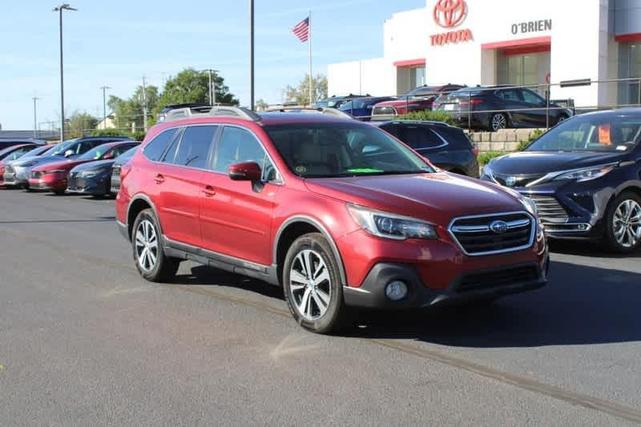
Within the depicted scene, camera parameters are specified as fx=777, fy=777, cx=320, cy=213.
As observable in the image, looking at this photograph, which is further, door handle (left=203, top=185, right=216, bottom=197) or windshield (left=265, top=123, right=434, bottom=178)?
door handle (left=203, top=185, right=216, bottom=197)

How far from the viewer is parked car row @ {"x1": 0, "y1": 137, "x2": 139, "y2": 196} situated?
63.1ft

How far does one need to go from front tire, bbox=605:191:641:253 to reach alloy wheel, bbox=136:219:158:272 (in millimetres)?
5153

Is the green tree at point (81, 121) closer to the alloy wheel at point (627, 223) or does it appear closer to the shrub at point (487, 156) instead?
the shrub at point (487, 156)

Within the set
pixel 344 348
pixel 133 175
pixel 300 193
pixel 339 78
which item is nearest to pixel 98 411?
pixel 344 348

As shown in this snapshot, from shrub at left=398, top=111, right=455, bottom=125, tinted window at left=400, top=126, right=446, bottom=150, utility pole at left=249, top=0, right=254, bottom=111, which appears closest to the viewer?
tinted window at left=400, top=126, right=446, bottom=150

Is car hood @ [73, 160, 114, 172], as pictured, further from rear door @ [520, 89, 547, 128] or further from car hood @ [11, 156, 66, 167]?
rear door @ [520, 89, 547, 128]

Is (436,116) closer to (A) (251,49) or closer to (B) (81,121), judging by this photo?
(A) (251,49)

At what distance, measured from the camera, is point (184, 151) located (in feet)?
25.3

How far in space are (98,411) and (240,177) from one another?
2.47 meters

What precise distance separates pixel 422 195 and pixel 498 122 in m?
17.9

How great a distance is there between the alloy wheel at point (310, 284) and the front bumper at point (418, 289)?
27 cm

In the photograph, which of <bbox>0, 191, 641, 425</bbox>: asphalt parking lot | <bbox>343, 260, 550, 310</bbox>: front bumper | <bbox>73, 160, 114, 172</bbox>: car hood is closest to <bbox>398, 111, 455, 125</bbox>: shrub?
<bbox>73, 160, 114, 172</bbox>: car hood

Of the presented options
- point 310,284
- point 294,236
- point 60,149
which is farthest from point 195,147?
point 60,149

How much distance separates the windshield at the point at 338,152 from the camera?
6.49 m
